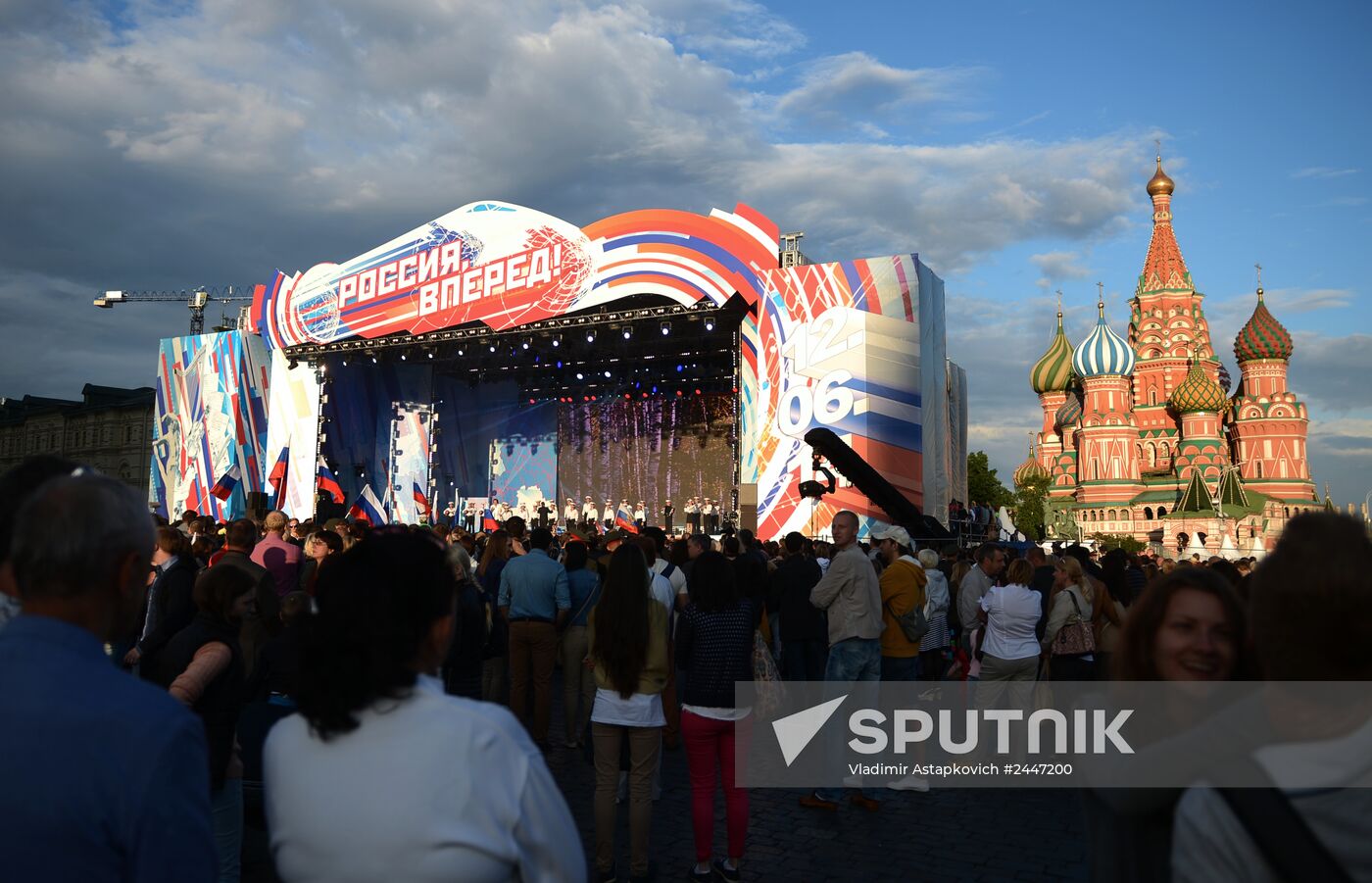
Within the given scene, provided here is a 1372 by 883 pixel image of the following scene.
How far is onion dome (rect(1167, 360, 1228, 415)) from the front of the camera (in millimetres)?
54156

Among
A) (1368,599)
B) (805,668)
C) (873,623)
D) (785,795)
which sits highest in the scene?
(1368,599)

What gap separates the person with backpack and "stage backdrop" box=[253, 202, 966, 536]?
15.0 m

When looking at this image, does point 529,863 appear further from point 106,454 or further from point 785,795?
point 106,454

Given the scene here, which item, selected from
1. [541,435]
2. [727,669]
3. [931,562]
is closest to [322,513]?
[541,435]

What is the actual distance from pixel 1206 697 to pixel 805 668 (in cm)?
627

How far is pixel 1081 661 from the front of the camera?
7637mm

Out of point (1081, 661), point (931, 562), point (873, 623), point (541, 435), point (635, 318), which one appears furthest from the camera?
point (541, 435)

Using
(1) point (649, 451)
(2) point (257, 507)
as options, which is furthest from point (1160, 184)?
(2) point (257, 507)

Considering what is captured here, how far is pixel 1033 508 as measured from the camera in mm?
60406

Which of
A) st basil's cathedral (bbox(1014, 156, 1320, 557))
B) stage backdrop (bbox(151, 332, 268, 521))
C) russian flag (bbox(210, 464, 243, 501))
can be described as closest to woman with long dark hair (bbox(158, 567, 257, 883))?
stage backdrop (bbox(151, 332, 268, 521))

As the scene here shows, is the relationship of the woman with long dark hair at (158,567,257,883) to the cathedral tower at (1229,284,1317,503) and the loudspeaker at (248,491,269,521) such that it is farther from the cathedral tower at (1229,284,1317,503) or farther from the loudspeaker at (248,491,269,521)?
the cathedral tower at (1229,284,1317,503)

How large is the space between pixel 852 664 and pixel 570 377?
2880 cm

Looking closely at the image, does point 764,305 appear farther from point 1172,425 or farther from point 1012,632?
point 1172,425

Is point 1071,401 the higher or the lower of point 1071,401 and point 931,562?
the higher
